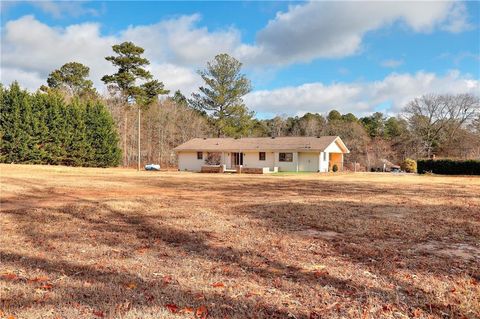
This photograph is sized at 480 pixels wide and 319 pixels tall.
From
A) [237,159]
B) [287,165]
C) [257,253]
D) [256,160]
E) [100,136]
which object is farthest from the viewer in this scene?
[237,159]

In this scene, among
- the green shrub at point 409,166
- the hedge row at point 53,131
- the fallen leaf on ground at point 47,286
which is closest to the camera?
the fallen leaf on ground at point 47,286

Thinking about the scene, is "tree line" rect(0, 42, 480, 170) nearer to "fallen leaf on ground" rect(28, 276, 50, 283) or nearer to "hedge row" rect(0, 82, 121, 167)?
"hedge row" rect(0, 82, 121, 167)

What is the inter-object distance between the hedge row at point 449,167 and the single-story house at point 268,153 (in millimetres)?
7779

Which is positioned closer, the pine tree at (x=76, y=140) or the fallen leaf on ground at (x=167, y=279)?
the fallen leaf on ground at (x=167, y=279)

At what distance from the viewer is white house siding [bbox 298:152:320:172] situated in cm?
3406

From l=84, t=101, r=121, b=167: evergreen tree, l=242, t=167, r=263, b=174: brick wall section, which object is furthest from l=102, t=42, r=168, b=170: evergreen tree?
l=242, t=167, r=263, b=174: brick wall section

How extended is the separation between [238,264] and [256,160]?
31688mm

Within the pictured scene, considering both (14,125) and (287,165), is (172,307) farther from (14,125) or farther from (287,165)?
(14,125)

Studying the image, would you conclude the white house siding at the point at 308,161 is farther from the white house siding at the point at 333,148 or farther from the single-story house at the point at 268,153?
the white house siding at the point at 333,148

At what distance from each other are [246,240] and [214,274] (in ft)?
5.81

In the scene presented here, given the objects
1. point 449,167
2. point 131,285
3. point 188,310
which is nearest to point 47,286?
point 131,285

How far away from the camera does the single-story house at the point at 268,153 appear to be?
1352 inches

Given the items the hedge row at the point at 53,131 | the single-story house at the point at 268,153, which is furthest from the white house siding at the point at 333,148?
the hedge row at the point at 53,131

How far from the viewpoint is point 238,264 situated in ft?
15.8
